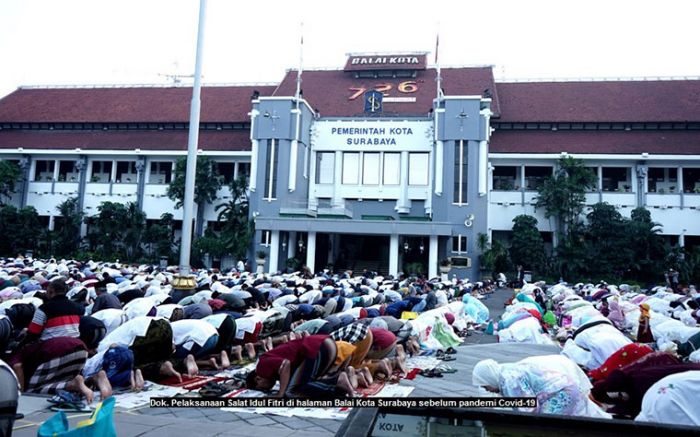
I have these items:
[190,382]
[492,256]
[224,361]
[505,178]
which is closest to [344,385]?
[190,382]

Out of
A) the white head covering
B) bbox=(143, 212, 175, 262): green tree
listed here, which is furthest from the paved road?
bbox=(143, 212, 175, 262): green tree

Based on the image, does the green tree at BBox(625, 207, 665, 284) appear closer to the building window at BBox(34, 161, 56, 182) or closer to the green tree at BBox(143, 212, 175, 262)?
the green tree at BBox(143, 212, 175, 262)

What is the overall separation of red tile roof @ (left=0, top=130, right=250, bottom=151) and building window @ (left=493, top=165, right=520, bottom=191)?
1505 centimetres

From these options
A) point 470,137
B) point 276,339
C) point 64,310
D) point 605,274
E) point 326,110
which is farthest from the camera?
point 326,110

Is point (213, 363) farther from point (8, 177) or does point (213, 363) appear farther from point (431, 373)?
point (8, 177)

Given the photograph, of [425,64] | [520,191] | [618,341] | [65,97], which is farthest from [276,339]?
[65,97]

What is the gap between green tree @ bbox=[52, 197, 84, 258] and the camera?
102 ft

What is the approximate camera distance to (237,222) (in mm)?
29312

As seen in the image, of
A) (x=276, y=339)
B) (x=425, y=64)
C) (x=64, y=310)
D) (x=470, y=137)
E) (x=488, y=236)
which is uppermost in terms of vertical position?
(x=425, y=64)

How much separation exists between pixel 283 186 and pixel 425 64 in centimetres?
1328

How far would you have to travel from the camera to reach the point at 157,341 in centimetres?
644

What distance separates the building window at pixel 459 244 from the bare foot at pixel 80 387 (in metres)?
23.5

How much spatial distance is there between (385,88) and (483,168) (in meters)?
9.17

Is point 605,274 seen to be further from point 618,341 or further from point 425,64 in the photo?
point 618,341
